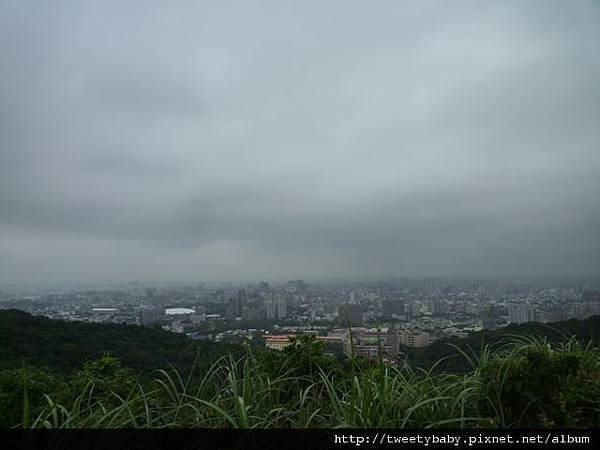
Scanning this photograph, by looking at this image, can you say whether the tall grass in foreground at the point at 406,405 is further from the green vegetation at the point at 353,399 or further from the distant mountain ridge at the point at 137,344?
the distant mountain ridge at the point at 137,344

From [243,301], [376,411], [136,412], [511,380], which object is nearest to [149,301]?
[243,301]

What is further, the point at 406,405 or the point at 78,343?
the point at 78,343

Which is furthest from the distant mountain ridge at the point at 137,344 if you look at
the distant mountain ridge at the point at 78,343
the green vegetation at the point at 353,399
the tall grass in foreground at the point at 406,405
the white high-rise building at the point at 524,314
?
the tall grass in foreground at the point at 406,405

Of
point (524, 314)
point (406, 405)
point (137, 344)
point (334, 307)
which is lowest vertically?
point (137, 344)

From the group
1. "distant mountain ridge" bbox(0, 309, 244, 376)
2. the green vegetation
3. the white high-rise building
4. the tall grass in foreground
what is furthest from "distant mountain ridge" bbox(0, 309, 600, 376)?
the tall grass in foreground

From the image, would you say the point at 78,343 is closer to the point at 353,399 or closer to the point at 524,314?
the point at 353,399

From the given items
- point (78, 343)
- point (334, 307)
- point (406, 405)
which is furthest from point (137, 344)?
point (406, 405)

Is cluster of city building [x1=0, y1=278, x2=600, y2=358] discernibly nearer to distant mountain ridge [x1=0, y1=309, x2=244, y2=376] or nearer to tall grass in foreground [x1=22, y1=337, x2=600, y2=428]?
distant mountain ridge [x1=0, y1=309, x2=244, y2=376]

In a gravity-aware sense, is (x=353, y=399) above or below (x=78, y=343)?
above
